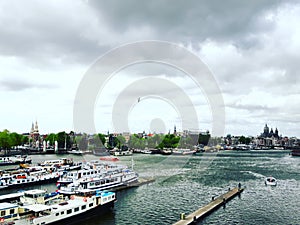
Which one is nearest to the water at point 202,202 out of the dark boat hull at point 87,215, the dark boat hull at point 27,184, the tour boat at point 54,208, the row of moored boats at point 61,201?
the dark boat hull at point 87,215

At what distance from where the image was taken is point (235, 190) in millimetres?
43375

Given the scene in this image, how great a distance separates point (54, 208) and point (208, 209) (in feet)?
55.0

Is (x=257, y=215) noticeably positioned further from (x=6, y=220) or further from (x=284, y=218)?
(x=6, y=220)

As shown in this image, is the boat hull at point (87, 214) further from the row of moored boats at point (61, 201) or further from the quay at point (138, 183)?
the quay at point (138, 183)

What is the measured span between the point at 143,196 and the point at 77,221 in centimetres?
1340

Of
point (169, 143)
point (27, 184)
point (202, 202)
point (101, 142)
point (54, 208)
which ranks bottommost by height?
point (202, 202)

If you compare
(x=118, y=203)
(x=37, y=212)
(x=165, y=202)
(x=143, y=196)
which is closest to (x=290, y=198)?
(x=165, y=202)

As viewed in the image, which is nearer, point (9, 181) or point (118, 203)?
point (118, 203)

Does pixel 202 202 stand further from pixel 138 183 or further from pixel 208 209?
pixel 138 183

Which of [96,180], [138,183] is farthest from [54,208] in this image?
[138,183]

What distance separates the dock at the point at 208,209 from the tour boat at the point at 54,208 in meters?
9.52

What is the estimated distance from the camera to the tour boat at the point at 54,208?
25.2m

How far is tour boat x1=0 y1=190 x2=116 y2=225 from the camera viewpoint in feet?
82.6

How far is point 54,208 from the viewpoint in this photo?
28.0m
